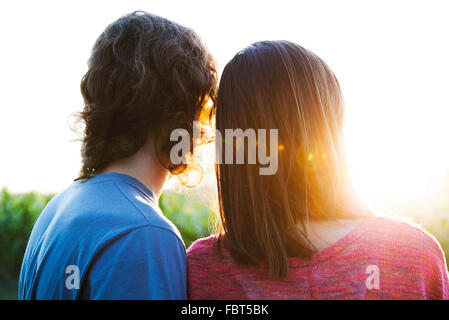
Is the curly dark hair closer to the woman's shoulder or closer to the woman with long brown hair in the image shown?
the woman with long brown hair

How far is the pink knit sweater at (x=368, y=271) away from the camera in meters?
1.49

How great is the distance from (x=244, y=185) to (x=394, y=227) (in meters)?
0.58

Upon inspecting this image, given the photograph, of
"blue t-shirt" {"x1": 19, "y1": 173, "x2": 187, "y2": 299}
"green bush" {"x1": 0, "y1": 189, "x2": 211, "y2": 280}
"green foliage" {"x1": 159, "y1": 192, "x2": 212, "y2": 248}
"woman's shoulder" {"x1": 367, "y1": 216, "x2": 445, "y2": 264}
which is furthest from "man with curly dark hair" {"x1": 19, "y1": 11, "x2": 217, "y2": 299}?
"green bush" {"x1": 0, "y1": 189, "x2": 211, "y2": 280}

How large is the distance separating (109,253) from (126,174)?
0.43 m

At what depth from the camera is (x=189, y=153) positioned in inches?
79.5

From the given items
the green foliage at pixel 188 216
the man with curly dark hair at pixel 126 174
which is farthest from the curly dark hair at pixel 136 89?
the green foliage at pixel 188 216

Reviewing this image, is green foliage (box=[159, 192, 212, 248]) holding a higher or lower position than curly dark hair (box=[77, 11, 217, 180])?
lower

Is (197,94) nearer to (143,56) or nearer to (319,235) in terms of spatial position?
(143,56)

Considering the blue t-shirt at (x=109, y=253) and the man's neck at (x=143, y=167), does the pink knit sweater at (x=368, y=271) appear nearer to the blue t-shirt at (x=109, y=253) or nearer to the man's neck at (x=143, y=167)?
the blue t-shirt at (x=109, y=253)

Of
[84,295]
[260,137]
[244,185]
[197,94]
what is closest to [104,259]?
[84,295]

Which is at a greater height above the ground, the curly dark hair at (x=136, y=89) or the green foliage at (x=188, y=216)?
the curly dark hair at (x=136, y=89)

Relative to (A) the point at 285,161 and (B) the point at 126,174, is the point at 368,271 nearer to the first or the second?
(A) the point at 285,161

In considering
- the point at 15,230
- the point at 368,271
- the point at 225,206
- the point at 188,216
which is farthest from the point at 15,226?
the point at 368,271

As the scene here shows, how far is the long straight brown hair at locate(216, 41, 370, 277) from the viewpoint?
1.59m
